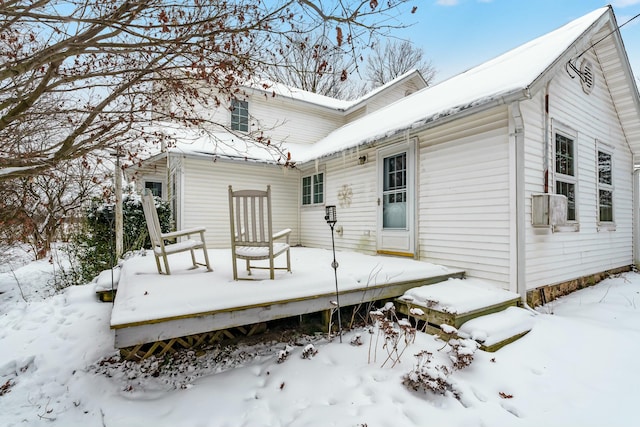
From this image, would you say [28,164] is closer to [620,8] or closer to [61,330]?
[61,330]

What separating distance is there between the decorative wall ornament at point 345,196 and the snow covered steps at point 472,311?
3243mm

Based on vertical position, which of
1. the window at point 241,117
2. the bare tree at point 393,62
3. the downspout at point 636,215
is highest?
the bare tree at point 393,62

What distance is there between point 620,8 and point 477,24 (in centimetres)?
219

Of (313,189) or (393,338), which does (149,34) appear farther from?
(313,189)

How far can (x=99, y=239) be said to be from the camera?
5.90 metres

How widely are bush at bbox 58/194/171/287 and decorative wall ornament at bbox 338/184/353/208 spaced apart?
4061mm

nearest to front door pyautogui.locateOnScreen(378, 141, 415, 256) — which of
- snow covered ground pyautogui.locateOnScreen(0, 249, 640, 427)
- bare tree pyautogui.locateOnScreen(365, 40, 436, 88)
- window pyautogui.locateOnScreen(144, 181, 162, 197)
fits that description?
snow covered ground pyautogui.locateOnScreen(0, 249, 640, 427)

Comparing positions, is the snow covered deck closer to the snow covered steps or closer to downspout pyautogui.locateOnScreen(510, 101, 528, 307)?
the snow covered steps

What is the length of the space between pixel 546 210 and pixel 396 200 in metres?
2.34

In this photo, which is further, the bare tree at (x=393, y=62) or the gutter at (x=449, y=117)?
the bare tree at (x=393, y=62)

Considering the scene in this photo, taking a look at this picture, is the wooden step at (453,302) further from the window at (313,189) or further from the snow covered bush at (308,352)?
the window at (313,189)

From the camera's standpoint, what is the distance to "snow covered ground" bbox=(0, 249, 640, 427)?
2129 mm

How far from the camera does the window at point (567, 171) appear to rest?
4.50 metres

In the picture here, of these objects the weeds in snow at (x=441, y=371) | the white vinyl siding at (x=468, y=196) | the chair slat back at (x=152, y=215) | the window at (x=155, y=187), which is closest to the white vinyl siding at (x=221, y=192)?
the window at (x=155, y=187)
